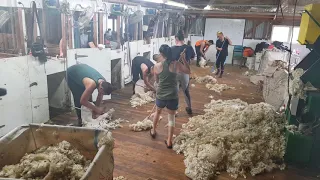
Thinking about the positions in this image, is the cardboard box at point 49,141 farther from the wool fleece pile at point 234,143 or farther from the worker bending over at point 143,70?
the worker bending over at point 143,70

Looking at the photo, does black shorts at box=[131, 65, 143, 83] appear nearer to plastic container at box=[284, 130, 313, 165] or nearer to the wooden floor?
the wooden floor

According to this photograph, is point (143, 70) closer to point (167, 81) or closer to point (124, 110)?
point (124, 110)

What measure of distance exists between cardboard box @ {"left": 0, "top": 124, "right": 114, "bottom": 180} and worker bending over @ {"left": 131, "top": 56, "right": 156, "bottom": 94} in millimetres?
3780

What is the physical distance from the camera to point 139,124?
4289mm

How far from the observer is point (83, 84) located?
14.4ft

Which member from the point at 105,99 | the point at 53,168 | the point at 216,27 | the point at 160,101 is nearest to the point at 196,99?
the point at 105,99

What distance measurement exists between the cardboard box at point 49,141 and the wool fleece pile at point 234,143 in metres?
1.38

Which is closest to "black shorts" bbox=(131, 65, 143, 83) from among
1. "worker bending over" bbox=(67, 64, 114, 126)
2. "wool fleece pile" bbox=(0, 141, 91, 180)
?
"worker bending over" bbox=(67, 64, 114, 126)

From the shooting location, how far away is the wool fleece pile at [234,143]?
317 centimetres

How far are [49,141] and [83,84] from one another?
2255mm

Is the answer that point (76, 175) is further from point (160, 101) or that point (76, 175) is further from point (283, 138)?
point (283, 138)

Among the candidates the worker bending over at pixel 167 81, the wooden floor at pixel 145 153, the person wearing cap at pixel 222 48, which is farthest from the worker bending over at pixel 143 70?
the person wearing cap at pixel 222 48

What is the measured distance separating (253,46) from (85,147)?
1016 centimetres

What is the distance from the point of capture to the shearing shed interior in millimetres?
2178
